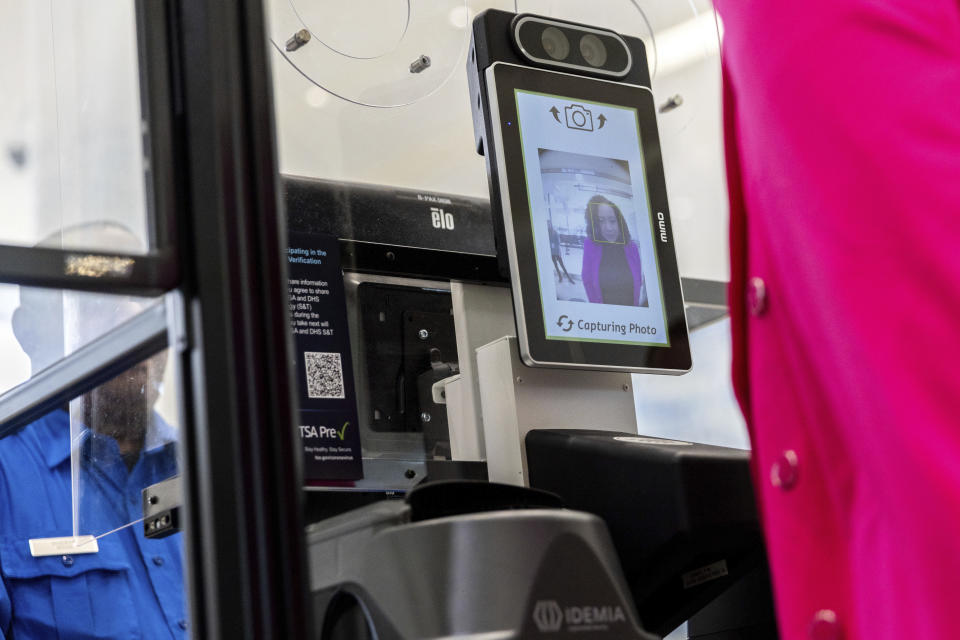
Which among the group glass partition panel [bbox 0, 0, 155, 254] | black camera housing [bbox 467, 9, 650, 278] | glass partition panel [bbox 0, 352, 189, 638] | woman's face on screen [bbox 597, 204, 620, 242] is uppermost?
black camera housing [bbox 467, 9, 650, 278]

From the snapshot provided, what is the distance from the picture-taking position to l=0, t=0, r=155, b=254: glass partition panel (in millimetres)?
682

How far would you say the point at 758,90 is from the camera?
82 cm

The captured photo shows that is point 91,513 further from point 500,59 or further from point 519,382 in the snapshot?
point 500,59

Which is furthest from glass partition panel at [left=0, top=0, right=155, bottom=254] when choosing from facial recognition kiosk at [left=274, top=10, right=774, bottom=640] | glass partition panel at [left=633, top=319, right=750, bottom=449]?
glass partition panel at [left=633, top=319, right=750, bottom=449]

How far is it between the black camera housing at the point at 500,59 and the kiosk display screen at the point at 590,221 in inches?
1.7

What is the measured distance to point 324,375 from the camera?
1.38 m

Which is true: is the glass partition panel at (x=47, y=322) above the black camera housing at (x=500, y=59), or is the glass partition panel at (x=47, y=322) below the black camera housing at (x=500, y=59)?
below

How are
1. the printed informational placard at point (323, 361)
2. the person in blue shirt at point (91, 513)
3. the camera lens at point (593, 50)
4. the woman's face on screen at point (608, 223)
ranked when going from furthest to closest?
the camera lens at point (593, 50) → the woman's face on screen at point (608, 223) → the printed informational placard at point (323, 361) → the person in blue shirt at point (91, 513)

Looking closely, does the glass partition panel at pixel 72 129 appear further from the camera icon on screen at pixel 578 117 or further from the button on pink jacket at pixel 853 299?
the camera icon on screen at pixel 578 117

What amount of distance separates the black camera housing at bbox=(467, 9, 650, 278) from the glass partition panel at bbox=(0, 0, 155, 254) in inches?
26.1

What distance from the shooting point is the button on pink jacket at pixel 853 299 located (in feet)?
2.33

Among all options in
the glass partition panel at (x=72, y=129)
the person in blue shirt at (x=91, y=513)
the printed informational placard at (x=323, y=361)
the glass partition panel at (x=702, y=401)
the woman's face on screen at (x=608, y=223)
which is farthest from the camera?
the glass partition panel at (x=702, y=401)

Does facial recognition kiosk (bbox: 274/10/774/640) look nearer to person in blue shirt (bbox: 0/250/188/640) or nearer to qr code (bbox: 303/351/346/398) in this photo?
qr code (bbox: 303/351/346/398)

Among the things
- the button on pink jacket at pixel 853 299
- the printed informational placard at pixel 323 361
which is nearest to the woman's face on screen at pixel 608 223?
the printed informational placard at pixel 323 361
